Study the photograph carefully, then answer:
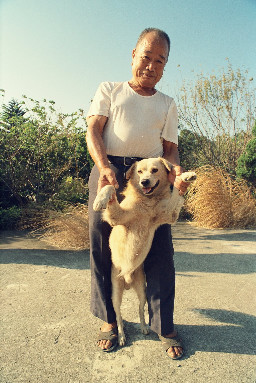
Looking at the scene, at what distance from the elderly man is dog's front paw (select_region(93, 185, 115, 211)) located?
0.26 meters

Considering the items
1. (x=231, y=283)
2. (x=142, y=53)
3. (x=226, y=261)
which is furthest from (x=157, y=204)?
(x=226, y=261)

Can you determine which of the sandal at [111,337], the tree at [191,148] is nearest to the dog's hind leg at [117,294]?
the sandal at [111,337]

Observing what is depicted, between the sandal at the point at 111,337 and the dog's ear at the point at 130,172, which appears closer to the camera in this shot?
the dog's ear at the point at 130,172

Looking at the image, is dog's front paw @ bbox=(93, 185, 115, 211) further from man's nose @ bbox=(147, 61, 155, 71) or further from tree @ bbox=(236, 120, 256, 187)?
tree @ bbox=(236, 120, 256, 187)

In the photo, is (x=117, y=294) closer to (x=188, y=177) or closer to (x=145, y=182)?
(x=145, y=182)

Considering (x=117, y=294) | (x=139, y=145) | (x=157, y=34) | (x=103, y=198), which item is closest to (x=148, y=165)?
(x=139, y=145)

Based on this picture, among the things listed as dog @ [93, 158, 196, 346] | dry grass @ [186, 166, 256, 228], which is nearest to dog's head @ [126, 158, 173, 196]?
dog @ [93, 158, 196, 346]

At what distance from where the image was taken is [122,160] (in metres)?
2.41

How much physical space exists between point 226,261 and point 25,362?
3652 millimetres

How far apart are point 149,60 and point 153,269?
1.76 m

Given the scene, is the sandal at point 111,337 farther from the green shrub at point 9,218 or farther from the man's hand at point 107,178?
the green shrub at point 9,218

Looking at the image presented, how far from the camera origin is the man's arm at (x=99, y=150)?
2.12 meters

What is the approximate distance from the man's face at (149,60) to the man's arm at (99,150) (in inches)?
18.3

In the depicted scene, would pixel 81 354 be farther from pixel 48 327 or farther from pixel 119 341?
pixel 48 327
